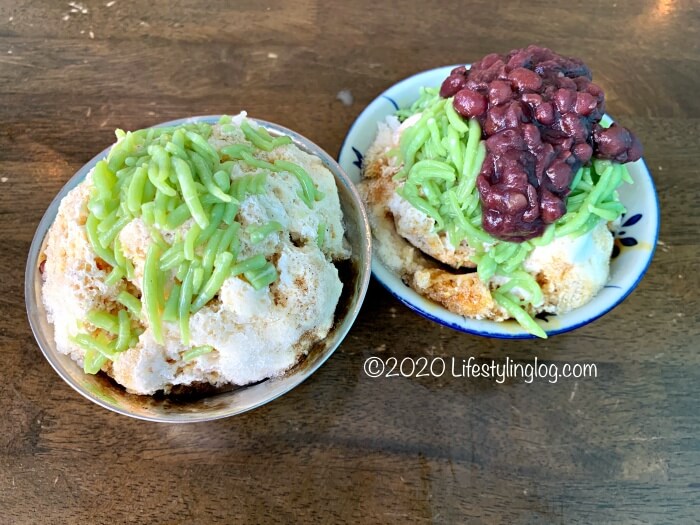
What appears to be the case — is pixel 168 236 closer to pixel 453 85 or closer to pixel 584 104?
pixel 453 85

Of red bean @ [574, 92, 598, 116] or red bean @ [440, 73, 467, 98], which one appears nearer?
red bean @ [574, 92, 598, 116]

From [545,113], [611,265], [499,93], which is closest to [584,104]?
[545,113]

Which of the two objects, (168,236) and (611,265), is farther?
(611,265)

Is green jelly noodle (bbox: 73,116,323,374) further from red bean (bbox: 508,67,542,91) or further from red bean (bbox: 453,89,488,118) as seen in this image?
red bean (bbox: 508,67,542,91)

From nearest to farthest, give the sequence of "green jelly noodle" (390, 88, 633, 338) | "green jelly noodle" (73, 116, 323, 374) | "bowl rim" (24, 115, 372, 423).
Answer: "green jelly noodle" (73, 116, 323, 374) → "bowl rim" (24, 115, 372, 423) → "green jelly noodle" (390, 88, 633, 338)

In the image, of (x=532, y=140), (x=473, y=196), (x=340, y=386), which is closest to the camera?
(x=532, y=140)

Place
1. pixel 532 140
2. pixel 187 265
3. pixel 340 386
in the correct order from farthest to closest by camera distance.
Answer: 1. pixel 340 386
2. pixel 532 140
3. pixel 187 265

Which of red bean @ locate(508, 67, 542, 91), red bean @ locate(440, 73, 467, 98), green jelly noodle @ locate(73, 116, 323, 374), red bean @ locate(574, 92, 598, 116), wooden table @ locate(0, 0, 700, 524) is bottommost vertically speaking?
wooden table @ locate(0, 0, 700, 524)

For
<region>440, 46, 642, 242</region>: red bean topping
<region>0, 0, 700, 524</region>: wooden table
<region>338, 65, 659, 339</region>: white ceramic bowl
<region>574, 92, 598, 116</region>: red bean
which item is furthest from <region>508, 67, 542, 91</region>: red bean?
<region>0, 0, 700, 524</region>: wooden table
